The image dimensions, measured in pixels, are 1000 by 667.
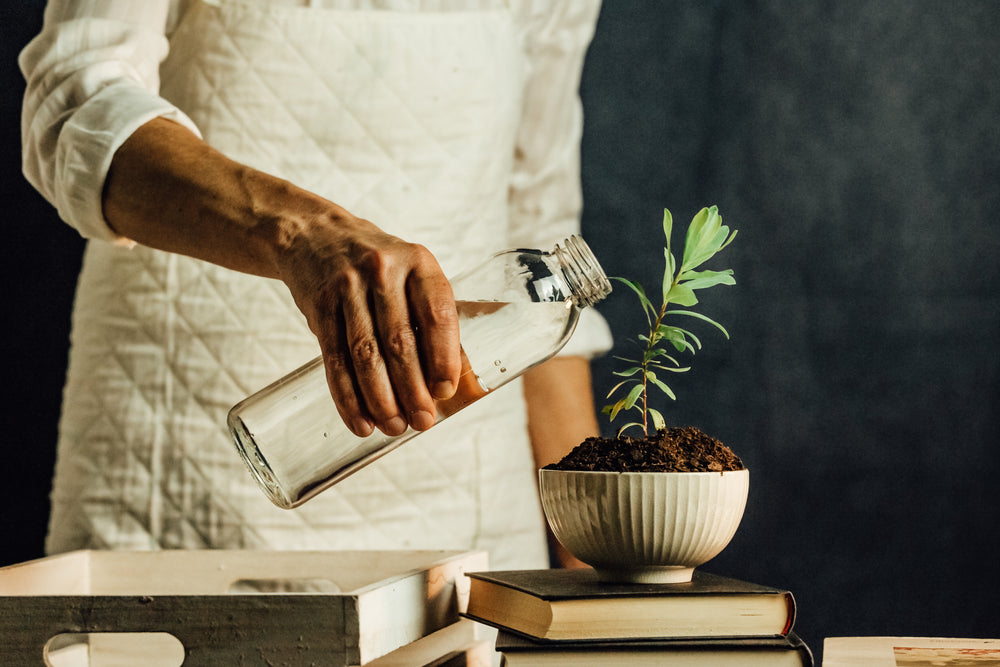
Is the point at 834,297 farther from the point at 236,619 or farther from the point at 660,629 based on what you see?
the point at 236,619

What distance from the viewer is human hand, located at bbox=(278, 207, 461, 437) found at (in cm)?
53

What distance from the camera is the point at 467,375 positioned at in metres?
0.59

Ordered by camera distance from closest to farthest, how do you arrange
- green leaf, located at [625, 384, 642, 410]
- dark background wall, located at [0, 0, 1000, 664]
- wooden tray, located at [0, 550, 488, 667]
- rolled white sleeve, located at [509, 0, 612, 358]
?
wooden tray, located at [0, 550, 488, 667], green leaf, located at [625, 384, 642, 410], rolled white sleeve, located at [509, 0, 612, 358], dark background wall, located at [0, 0, 1000, 664]

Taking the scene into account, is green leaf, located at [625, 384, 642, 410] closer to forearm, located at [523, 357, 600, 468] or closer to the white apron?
the white apron

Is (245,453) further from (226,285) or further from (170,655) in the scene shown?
(226,285)

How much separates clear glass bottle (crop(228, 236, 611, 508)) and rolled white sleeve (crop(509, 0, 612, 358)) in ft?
2.13

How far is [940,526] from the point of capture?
142 cm

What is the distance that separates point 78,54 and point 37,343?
0.65 metres

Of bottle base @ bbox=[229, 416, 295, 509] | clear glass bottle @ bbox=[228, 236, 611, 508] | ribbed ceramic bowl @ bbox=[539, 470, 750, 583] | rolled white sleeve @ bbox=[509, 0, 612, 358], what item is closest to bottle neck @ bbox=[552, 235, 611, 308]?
clear glass bottle @ bbox=[228, 236, 611, 508]

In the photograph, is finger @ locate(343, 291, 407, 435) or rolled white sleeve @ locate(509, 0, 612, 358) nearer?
finger @ locate(343, 291, 407, 435)

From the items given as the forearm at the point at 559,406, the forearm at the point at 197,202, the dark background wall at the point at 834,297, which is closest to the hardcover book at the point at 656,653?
the forearm at the point at 197,202

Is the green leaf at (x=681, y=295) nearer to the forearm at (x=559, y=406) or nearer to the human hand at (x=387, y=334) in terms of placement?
the human hand at (x=387, y=334)

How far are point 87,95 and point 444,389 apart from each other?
0.53m

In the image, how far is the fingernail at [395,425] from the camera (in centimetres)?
54
